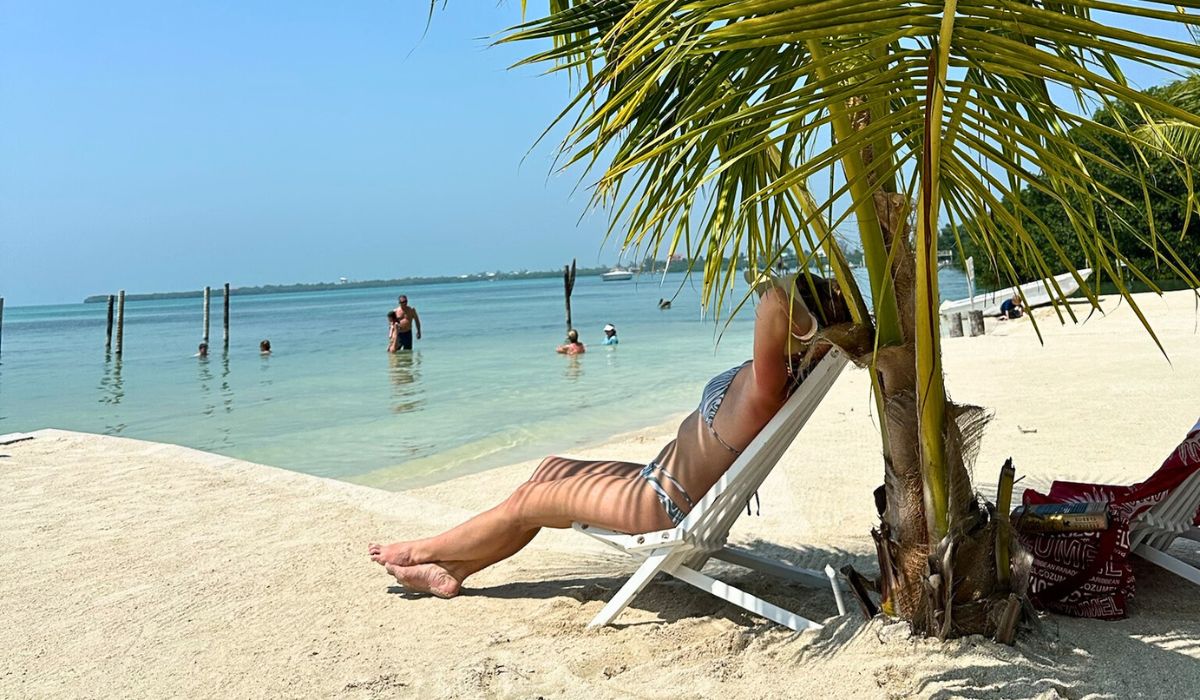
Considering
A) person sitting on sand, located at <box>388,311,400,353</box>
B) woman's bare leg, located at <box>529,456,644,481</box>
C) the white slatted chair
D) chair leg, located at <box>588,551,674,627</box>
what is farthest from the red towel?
person sitting on sand, located at <box>388,311,400,353</box>

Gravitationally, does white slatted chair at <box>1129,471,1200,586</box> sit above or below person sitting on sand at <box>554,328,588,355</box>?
above

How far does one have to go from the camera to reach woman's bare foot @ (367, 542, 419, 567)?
11.2ft

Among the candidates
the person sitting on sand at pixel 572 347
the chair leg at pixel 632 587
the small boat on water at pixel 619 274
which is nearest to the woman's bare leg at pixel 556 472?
the chair leg at pixel 632 587

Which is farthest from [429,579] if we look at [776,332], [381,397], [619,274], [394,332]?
[619,274]

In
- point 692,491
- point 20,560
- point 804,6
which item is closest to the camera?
point 804,6

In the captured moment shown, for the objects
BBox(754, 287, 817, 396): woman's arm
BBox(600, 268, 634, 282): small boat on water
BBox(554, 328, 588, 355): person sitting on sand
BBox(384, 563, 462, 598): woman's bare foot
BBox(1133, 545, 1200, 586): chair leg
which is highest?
BBox(600, 268, 634, 282): small boat on water

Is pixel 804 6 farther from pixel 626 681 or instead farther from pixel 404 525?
pixel 404 525

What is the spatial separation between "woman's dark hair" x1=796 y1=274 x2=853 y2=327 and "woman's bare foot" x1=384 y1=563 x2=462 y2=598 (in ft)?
5.49

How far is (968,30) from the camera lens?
150 centimetres

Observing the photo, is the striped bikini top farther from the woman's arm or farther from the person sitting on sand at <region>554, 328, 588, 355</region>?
the person sitting on sand at <region>554, 328, 588, 355</region>

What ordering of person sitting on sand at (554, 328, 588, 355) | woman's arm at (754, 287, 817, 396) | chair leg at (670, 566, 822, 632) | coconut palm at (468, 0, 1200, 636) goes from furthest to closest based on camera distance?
person sitting on sand at (554, 328, 588, 355)
chair leg at (670, 566, 822, 632)
woman's arm at (754, 287, 817, 396)
coconut palm at (468, 0, 1200, 636)

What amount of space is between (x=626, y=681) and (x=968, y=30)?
5.77 feet

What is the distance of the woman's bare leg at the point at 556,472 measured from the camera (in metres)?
3.07

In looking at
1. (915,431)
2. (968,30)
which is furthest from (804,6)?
(915,431)
